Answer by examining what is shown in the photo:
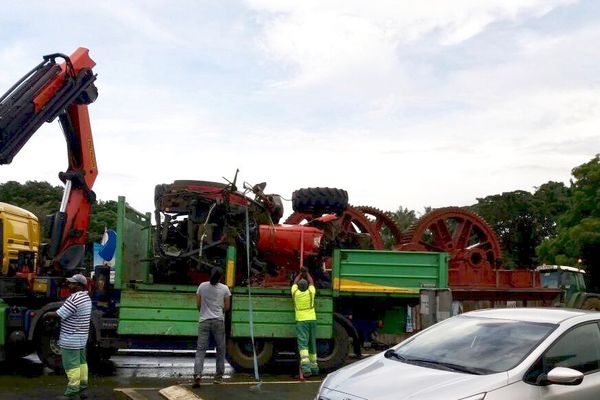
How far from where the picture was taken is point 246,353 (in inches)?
463

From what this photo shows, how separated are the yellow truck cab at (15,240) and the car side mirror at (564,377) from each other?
909 cm

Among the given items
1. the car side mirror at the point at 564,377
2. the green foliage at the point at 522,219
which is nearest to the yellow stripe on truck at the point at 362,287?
the car side mirror at the point at 564,377

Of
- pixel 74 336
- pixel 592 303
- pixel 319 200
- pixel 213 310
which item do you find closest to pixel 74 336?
pixel 74 336

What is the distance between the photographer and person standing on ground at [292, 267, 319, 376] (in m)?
11.2

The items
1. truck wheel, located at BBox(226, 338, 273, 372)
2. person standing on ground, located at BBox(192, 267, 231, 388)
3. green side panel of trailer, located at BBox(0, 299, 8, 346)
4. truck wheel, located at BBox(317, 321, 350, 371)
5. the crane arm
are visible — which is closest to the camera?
person standing on ground, located at BBox(192, 267, 231, 388)

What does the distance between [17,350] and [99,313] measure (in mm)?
1543

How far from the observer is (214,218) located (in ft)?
39.7

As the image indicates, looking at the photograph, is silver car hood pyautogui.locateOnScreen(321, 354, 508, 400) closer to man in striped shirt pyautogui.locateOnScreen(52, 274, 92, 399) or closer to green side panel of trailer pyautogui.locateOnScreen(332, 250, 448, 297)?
man in striped shirt pyautogui.locateOnScreen(52, 274, 92, 399)

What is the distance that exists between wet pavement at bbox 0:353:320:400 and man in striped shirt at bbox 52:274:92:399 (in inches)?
25.2

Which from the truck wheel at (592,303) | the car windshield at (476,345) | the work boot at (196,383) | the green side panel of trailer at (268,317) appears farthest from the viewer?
the truck wheel at (592,303)

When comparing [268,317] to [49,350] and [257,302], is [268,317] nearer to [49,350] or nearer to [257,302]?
[257,302]

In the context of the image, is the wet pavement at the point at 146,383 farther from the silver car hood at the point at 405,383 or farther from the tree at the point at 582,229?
the tree at the point at 582,229

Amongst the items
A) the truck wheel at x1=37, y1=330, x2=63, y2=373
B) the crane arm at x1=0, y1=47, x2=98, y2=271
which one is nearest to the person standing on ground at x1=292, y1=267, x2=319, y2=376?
the truck wheel at x1=37, y1=330, x2=63, y2=373

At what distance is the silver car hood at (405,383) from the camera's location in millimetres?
5098
